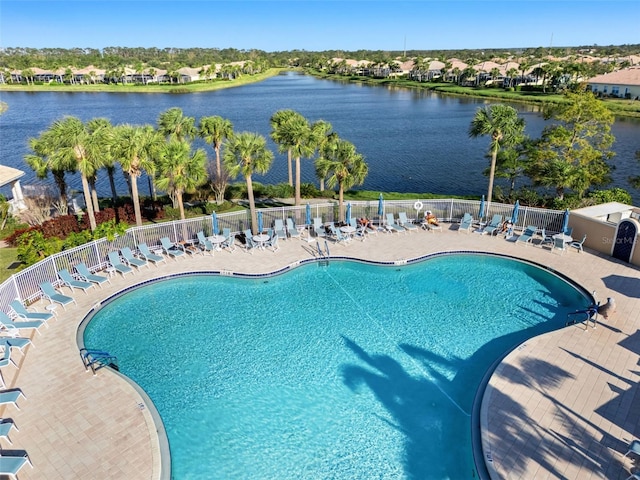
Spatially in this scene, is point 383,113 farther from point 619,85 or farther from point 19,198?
point 19,198

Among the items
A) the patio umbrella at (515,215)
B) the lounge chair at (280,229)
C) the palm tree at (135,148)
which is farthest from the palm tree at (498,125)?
the palm tree at (135,148)

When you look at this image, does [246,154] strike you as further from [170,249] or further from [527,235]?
[527,235]

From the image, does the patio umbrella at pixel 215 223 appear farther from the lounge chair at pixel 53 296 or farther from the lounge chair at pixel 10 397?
the lounge chair at pixel 10 397

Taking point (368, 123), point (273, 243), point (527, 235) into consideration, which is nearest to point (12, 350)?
point (273, 243)

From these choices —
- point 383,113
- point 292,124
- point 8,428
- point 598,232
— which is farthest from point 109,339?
point 383,113

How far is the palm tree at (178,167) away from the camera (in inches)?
750

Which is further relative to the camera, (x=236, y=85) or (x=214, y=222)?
(x=236, y=85)

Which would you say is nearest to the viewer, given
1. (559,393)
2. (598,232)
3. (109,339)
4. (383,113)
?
(559,393)

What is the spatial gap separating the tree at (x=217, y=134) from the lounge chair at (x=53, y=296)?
459 inches

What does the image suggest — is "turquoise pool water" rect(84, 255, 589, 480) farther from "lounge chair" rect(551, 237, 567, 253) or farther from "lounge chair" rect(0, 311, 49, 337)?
"lounge chair" rect(551, 237, 567, 253)

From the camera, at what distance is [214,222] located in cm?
1994

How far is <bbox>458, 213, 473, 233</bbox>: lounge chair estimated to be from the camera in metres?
22.0

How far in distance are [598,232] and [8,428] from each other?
69.7 ft

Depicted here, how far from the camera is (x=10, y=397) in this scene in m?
10.8
